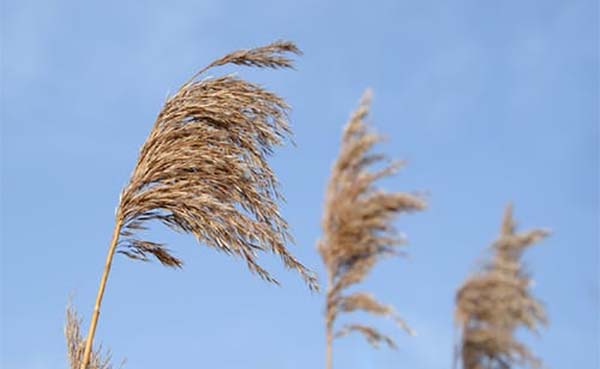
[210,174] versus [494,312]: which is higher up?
[494,312]

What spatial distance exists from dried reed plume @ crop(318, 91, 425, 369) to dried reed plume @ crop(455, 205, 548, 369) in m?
3.41

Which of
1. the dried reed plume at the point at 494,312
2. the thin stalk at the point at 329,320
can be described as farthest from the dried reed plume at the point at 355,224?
the dried reed plume at the point at 494,312

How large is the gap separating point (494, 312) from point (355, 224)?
14.3 ft

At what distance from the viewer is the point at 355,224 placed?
787cm

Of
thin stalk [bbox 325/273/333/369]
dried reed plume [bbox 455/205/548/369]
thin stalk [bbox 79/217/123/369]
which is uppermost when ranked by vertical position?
dried reed plume [bbox 455/205/548/369]

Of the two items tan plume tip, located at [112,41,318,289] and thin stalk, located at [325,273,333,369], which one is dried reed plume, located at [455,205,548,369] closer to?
thin stalk, located at [325,273,333,369]

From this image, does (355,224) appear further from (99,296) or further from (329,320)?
(99,296)

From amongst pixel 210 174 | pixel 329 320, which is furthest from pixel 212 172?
pixel 329 320

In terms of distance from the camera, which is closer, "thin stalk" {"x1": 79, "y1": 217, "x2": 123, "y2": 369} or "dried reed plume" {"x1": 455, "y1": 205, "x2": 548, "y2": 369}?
"thin stalk" {"x1": 79, "y1": 217, "x2": 123, "y2": 369}

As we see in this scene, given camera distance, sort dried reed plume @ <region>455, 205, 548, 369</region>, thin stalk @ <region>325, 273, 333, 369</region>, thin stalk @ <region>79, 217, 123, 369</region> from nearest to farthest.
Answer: thin stalk @ <region>79, 217, 123, 369</region> → thin stalk @ <region>325, 273, 333, 369</region> → dried reed plume @ <region>455, 205, 548, 369</region>

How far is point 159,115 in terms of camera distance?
3.14 metres

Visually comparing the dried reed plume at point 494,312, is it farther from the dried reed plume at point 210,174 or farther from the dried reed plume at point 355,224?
the dried reed plume at point 210,174

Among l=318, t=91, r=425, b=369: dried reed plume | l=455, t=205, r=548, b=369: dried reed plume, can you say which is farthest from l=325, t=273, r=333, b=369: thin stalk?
l=455, t=205, r=548, b=369: dried reed plume

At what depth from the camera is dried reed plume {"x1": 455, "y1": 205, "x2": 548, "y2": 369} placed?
456 inches
